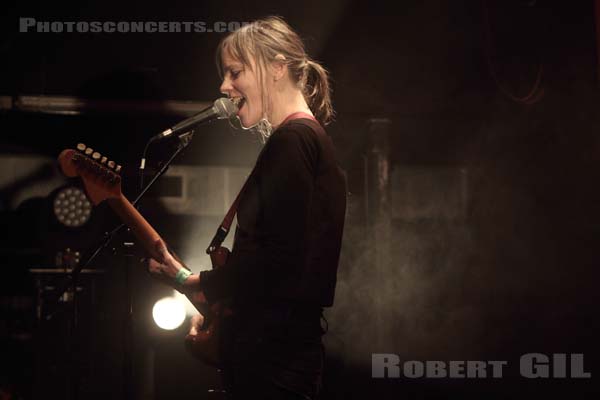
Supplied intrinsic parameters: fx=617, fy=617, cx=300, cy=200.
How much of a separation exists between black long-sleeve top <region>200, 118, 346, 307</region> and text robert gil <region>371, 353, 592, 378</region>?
2.26m

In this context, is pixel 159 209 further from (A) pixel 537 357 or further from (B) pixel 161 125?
(A) pixel 537 357

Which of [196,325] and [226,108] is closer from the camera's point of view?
[226,108]

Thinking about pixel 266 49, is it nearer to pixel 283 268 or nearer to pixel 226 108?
pixel 226 108

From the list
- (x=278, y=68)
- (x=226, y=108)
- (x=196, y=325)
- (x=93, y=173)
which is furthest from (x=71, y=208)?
(x=278, y=68)

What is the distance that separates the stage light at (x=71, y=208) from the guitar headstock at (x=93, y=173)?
5.85 feet

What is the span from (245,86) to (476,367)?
8.95 feet

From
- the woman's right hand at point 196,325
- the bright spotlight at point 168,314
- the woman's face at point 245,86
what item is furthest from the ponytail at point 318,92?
the bright spotlight at point 168,314

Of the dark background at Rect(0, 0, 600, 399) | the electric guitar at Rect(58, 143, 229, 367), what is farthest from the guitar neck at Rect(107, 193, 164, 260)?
the dark background at Rect(0, 0, 600, 399)

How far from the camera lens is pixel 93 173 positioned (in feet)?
6.40

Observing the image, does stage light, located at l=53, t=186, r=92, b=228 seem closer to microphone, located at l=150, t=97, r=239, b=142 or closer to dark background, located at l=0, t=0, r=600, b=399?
dark background, located at l=0, t=0, r=600, b=399

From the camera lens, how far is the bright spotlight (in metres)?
3.16

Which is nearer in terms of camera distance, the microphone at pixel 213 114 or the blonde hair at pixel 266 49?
the blonde hair at pixel 266 49

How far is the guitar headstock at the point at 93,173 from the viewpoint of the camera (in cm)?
193

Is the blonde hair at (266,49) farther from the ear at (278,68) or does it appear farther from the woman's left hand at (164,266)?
the woman's left hand at (164,266)
